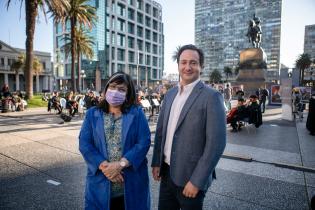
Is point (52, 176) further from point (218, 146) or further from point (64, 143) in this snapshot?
point (218, 146)

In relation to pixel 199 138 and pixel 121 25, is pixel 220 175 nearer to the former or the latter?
pixel 199 138

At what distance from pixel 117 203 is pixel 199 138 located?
1.12 metres

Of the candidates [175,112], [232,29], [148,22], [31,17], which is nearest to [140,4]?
[148,22]

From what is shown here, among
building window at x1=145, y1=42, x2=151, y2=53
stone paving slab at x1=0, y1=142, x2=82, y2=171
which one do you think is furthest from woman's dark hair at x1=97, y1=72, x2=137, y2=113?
building window at x1=145, y1=42, x2=151, y2=53

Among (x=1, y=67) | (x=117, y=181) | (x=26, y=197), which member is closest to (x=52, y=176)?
(x=26, y=197)

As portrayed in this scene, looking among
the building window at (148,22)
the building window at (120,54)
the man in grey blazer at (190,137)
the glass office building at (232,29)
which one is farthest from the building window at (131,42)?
the glass office building at (232,29)

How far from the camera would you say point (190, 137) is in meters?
2.18

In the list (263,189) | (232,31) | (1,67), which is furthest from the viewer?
(232,31)

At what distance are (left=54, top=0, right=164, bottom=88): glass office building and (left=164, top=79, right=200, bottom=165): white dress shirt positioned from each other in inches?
2272

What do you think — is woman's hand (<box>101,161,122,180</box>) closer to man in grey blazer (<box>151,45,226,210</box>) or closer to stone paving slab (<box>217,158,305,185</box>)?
man in grey blazer (<box>151,45,226,210</box>)

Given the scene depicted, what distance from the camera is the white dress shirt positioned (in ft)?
7.72

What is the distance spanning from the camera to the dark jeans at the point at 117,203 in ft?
8.14

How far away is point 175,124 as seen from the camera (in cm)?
234

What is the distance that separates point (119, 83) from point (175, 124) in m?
0.78
